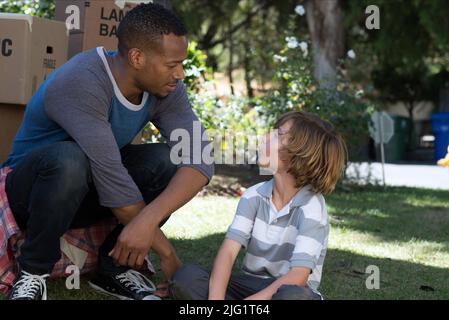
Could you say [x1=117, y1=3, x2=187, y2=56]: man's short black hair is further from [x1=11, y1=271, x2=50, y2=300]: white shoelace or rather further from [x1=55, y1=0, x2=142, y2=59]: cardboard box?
[x1=55, y1=0, x2=142, y2=59]: cardboard box

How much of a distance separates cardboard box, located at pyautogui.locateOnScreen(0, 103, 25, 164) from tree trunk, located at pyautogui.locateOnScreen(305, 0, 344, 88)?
5.53 meters

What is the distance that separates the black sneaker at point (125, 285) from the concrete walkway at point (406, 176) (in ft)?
15.3

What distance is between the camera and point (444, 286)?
311 centimetres

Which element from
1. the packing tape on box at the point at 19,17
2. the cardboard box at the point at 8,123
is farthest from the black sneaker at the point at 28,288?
the packing tape on box at the point at 19,17

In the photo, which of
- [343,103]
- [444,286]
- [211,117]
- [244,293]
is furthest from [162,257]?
[343,103]

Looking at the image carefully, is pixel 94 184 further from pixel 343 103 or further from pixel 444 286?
pixel 343 103

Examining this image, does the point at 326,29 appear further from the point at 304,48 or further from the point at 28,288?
the point at 28,288

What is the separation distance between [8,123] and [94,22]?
81 cm

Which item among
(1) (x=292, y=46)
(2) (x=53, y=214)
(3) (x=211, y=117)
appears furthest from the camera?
(1) (x=292, y=46)

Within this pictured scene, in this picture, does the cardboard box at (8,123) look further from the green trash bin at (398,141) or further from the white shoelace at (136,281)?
the green trash bin at (398,141)

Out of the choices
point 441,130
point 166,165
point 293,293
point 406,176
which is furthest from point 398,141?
point 293,293

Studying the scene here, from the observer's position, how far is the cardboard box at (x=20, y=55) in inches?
135

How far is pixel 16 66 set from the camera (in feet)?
11.3
